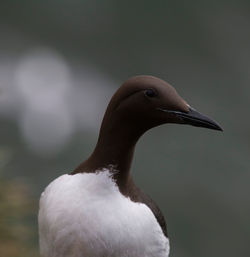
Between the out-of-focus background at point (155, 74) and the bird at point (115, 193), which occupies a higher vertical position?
the out-of-focus background at point (155, 74)

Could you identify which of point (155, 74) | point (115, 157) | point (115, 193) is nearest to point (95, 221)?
point (115, 193)

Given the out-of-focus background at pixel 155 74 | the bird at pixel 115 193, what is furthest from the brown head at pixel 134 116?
the out-of-focus background at pixel 155 74

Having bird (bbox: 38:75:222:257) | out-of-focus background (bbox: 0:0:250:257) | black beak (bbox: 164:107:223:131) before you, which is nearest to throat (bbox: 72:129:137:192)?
bird (bbox: 38:75:222:257)

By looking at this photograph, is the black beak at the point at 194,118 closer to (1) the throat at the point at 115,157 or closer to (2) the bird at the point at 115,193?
(2) the bird at the point at 115,193

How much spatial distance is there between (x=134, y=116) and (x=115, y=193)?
52cm

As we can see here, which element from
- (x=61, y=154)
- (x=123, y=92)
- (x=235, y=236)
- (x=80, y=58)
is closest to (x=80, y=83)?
(x=80, y=58)

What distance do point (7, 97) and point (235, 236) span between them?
12.6 ft

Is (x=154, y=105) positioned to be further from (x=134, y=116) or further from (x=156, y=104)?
(x=134, y=116)

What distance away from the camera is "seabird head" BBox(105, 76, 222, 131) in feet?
14.4

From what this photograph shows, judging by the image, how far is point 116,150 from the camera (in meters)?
4.59

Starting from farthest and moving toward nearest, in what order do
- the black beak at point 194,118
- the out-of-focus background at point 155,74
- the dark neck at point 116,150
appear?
the out-of-focus background at point 155,74
the dark neck at point 116,150
the black beak at point 194,118

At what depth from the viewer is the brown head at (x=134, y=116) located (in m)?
4.41

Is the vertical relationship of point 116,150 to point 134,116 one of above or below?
below

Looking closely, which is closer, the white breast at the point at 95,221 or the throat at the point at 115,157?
the white breast at the point at 95,221
